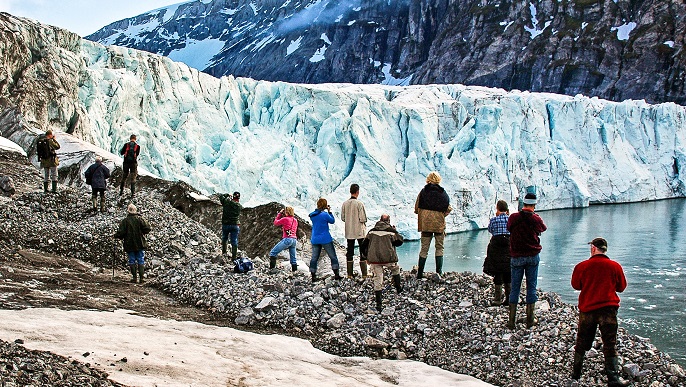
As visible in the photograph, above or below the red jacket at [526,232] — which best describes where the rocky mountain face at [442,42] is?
above

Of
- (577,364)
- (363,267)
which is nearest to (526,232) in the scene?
(577,364)

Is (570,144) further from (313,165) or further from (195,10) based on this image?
(195,10)

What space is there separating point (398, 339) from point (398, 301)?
0.88 m

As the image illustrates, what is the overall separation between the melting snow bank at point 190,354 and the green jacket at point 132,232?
1.90 meters

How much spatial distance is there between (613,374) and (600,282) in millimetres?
954

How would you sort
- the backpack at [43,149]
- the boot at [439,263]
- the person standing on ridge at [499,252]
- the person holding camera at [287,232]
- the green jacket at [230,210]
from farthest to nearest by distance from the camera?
the backpack at [43,149] < the green jacket at [230,210] < the person holding camera at [287,232] < the boot at [439,263] < the person standing on ridge at [499,252]

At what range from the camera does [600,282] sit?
19.3 ft

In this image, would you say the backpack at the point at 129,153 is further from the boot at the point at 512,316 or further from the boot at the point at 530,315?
the boot at the point at 530,315

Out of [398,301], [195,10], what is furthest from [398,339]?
[195,10]

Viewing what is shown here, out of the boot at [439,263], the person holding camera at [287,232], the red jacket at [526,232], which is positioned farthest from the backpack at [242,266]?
the red jacket at [526,232]

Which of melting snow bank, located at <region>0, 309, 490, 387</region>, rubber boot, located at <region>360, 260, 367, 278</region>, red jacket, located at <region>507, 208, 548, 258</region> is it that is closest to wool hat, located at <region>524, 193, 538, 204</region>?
red jacket, located at <region>507, 208, 548, 258</region>

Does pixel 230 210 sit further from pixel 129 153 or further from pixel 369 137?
pixel 369 137

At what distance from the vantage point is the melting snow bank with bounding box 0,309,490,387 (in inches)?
212

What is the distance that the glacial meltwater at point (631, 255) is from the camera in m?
15.7
